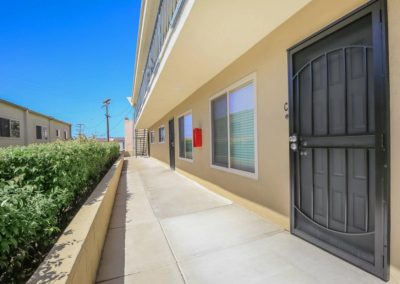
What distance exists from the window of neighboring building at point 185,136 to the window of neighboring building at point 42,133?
17431 millimetres

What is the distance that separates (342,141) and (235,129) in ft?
7.78

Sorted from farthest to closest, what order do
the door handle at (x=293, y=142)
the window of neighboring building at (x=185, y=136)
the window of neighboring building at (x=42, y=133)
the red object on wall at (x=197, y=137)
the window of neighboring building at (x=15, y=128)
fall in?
the window of neighboring building at (x=42, y=133) < the window of neighboring building at (x=15, y=128) < the window of neighboring building at (x=185, y=136) < the red object on wall at (x=197, y=137) < the door handle at (x=293, y=142)

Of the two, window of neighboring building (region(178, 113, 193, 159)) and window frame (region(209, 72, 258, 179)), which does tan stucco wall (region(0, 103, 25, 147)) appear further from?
window frame (region(209, 72, 258, 179))

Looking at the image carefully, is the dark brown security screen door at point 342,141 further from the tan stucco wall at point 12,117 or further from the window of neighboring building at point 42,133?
the window of neighboring building at point 42,133

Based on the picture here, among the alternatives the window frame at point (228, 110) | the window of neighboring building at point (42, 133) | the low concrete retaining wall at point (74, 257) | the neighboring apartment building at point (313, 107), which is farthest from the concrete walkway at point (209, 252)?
the window of neighboring building at point (42, 133)

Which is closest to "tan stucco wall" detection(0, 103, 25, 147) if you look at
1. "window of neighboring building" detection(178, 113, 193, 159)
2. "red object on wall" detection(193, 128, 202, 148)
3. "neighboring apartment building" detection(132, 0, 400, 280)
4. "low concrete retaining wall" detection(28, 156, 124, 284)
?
"window of neighboring building" detection(178, 113, 193, 159)

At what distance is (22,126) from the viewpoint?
16.6 meters

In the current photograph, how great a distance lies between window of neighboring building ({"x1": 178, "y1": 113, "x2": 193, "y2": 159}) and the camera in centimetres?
731

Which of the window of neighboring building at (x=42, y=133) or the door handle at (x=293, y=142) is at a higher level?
the window of neighboring building at (x=42, y=133)

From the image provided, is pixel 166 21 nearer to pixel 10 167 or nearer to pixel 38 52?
pixel 10 167

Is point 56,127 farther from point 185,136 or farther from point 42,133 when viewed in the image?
point 185,136

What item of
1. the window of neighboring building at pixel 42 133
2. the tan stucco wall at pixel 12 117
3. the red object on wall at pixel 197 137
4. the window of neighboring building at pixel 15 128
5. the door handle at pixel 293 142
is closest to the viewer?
the door handle at pixel 293 142

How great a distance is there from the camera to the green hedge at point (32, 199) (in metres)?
1.38

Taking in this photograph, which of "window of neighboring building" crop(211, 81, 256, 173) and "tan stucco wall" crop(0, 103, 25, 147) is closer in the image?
"window of neighboring building" crop(211, 81, 256, 173)
